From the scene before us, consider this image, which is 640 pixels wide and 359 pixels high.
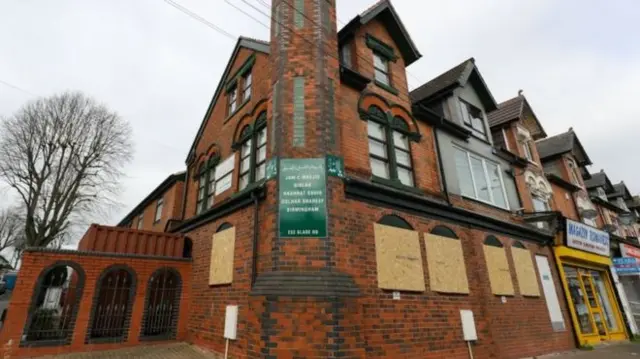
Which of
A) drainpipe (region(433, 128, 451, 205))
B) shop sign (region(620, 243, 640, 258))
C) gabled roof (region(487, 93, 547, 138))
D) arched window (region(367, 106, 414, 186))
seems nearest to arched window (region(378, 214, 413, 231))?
arched window (region(367, 106, 414, 186))

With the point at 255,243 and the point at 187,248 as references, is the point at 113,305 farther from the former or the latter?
the point at 255,243

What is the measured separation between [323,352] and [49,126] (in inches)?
957

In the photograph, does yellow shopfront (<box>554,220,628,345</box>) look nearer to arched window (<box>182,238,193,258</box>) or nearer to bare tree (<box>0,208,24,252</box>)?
arched window (<box>182,238,193,258</box>)

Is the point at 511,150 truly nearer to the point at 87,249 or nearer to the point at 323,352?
the point at 323,352

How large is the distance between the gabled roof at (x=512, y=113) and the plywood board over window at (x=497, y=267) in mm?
7401

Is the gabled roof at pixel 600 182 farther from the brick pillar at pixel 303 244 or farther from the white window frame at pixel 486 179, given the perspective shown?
the brick pillar at pixel 303 244

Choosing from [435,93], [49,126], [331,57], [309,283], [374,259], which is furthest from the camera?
[49,126]

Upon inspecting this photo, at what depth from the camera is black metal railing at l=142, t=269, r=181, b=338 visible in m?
9.02

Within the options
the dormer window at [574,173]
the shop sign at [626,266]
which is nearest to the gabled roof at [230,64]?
the dormer window at [574,173]

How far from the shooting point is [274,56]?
816 cm

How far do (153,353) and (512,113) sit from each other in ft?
56.4

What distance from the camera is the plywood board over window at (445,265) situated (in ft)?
26.3

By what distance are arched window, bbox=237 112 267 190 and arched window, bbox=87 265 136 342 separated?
4.17 m

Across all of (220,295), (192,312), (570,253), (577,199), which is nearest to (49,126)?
(192,312)
